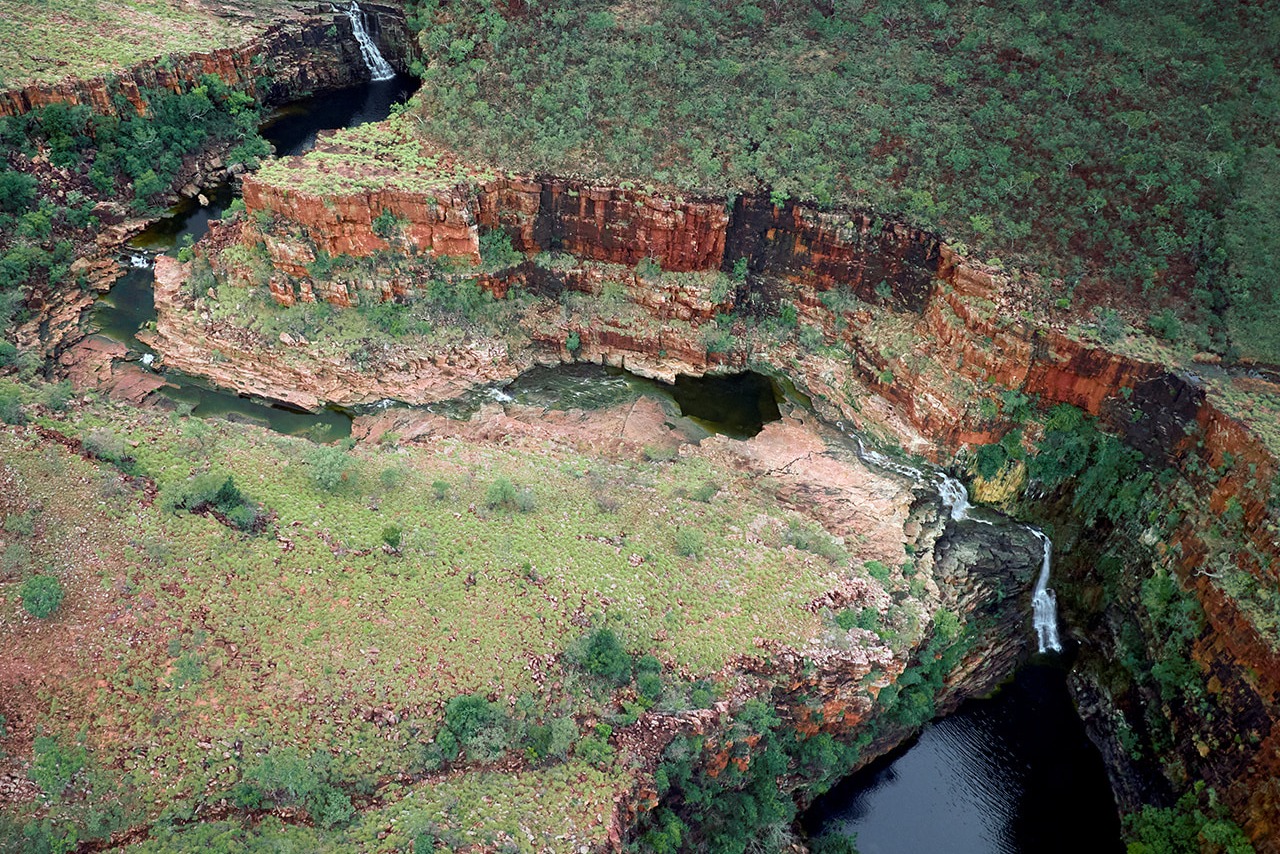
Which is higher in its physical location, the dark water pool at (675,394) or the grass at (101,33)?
the grass at (101,33)

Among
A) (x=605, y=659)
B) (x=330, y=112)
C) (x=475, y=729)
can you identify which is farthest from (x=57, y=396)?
(x=330, y=112)

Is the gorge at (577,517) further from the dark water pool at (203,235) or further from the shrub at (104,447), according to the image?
the shrub at (104,447)

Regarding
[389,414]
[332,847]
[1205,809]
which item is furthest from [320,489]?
[1205,809]

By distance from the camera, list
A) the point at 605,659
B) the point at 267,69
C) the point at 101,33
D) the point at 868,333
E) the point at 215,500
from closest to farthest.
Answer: the point at 605,659, the point at 215,500, the point at 868,333, the point at 101,33, the point at 267,69

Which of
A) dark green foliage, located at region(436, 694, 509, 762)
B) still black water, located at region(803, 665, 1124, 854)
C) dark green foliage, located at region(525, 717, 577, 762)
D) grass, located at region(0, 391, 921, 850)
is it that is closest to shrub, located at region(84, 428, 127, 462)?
grass, located at region(0, 391, 921, 850)

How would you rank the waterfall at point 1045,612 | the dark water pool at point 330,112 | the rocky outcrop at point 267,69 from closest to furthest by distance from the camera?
the waterfall at point 1045,612, the rocky outcrop at point 267,69, the dark water pool at point 330,112

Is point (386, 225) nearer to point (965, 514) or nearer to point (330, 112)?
point (330, 112)

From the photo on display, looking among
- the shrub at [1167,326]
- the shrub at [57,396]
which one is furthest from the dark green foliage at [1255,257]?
the shrub at [57,396]
